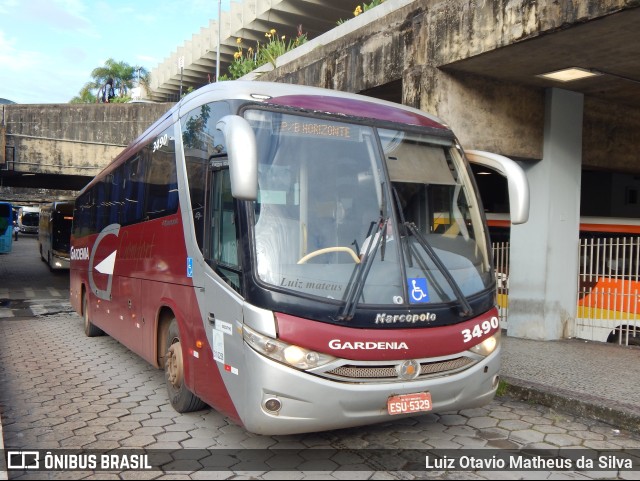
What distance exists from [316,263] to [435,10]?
5.94 meters

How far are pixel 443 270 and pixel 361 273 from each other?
725 millimetres

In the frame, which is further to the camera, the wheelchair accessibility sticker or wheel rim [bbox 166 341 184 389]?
wheel rim [bbox 166 341 184 389]

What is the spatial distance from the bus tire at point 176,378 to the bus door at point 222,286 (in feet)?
1.60

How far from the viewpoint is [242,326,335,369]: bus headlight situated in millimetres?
3932

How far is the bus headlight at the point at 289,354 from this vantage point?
3.93 m

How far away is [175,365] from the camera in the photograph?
546 cm

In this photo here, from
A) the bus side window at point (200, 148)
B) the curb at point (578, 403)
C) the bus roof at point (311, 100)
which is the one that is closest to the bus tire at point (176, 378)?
the bus side window at point (200, 148)

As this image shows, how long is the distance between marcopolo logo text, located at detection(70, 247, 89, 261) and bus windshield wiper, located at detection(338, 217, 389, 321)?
23.4 ft

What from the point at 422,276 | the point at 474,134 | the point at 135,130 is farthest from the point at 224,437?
the point at 135,130

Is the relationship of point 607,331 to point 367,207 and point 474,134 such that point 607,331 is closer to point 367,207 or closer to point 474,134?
point 474,134

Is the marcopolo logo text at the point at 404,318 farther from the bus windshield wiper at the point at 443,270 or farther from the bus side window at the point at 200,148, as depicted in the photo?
the bus side window at the point at 200,148

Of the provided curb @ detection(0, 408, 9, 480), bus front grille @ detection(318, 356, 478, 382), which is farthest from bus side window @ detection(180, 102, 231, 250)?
curb @ detection(0, 408, 9, 480)

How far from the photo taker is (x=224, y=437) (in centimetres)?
491

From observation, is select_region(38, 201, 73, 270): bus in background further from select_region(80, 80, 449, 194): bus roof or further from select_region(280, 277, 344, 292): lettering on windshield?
select_region(280, 277, 344, 292): lettering on windshield
